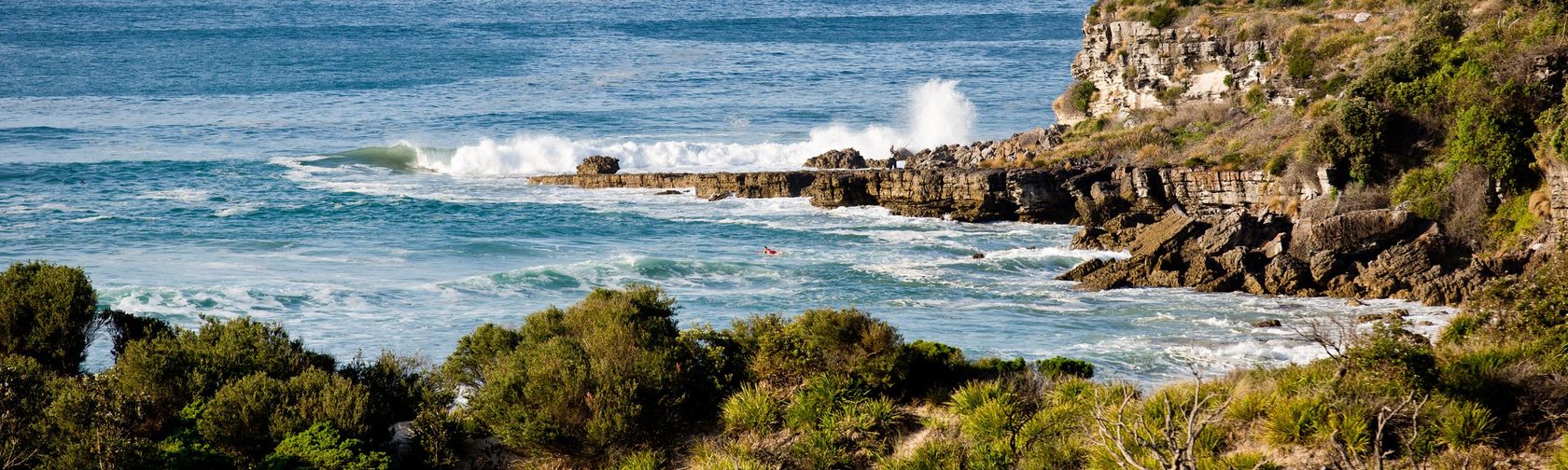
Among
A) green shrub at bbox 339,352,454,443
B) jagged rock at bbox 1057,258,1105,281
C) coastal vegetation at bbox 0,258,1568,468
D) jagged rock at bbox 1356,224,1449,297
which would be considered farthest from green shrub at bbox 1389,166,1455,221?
green shrub at bbox 339,352,454,443

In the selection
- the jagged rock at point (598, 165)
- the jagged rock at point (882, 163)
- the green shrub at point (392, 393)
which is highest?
the jagged rock at point (598, 165)

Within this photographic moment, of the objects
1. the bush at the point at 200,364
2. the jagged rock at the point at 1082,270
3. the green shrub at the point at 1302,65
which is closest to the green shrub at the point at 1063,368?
the bush at the point at 200,364

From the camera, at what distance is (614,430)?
16.0m

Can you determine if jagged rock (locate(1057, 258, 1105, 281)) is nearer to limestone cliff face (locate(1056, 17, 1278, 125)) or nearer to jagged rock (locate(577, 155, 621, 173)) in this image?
limestone cliff face (locate(1056, 17, 1278, 125))

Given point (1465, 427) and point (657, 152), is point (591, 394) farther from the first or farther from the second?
point (657, 152)

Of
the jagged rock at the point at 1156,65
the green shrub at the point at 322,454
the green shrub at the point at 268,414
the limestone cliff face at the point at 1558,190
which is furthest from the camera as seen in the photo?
the jagged rock at the point at 1156,65

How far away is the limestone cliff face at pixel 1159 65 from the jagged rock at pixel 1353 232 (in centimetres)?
1678

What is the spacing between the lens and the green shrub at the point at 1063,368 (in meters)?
18.4

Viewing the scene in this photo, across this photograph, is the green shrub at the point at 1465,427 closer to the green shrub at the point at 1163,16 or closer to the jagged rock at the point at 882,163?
the green shrub at the point at 1163,16

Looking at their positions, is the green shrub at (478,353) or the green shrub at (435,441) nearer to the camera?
the green shrub at (435,441)

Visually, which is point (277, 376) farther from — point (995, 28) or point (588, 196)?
point (995, 28)

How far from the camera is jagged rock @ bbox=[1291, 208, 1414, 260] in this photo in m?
32.8

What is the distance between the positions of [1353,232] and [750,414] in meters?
21.9

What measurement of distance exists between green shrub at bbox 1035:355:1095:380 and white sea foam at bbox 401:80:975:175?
44.5 metres
